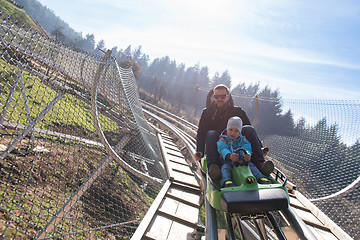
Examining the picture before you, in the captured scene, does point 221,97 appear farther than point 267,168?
Yes

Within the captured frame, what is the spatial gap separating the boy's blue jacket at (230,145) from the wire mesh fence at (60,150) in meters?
1.07

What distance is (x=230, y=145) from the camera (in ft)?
5.64

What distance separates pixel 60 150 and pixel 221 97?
140 inches

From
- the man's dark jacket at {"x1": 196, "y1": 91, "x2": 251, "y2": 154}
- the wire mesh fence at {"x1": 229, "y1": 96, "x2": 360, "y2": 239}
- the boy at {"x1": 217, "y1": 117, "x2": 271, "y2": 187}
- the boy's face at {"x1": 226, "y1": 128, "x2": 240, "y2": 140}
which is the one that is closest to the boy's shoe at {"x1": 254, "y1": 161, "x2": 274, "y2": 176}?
the boy at {"x1": 217, "y1": 117, "x2": 271, "y2": 187}

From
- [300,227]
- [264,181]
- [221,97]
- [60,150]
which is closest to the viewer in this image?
[300,227]

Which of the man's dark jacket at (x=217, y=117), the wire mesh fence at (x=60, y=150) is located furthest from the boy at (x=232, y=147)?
the wire mesh fence at (x=60, y=150)

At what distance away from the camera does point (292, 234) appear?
1338 mm

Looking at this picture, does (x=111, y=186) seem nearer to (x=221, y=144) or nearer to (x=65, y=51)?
(x=65, y=51)

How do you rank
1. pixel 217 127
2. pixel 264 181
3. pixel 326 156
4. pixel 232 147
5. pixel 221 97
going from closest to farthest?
pixel 264 181 → pixel 232 147 → pixel 221 97 → pixel 217 127 → pixel 326 156

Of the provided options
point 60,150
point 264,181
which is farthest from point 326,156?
point 60,150

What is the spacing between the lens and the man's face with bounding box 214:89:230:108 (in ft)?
6.84

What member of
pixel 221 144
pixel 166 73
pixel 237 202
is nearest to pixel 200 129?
pixel 221 144

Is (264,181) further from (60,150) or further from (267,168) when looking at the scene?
(60,150)

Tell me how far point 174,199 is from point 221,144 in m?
0.70
